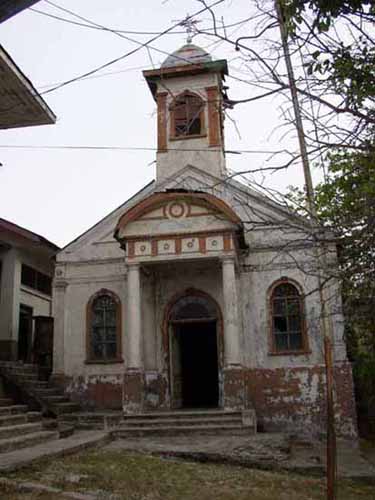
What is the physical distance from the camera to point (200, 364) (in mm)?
18109

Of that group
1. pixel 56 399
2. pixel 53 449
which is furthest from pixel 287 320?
pixel 53 449

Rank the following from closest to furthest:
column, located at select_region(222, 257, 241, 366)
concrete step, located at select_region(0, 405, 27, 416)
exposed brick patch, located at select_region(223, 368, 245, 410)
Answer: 1. concrete step, located at select_region(0, 405, 27, 416)
2. exposed brick patch, located at select_region(223, 368, 245, 410)
3. column, located at select_region(222, 257, 241, 366)

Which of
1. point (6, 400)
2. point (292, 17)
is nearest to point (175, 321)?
point (6, 400)

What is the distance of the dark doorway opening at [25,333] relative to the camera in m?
18.0

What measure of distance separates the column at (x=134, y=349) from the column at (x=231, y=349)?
2.16 meters

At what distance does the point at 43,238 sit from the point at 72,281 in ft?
7.11

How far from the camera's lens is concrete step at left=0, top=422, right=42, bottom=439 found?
10133 millimetres

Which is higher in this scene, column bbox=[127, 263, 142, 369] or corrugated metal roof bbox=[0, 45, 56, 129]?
corrugated metal roof bbox=[0, 45, 56, 129]

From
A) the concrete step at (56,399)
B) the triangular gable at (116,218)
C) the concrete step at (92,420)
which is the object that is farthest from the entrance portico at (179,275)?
the concrete step at (56,399)

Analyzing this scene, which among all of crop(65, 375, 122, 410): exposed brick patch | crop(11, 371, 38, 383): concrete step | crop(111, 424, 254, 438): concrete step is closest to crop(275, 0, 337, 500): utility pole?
crop(111, 424, 254, 438): concrete step

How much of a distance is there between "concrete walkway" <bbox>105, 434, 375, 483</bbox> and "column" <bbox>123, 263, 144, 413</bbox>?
1461mm

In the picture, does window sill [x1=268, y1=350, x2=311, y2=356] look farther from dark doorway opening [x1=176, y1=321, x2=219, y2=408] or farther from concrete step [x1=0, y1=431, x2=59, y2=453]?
concrete step [x1=0, y1=431, x2=59, y2=453]

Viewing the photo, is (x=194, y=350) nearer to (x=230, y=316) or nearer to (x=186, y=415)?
(x=230, y=316)

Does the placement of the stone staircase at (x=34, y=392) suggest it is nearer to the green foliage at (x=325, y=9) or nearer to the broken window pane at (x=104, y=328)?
the broken window pane at (x=104, y=328)
